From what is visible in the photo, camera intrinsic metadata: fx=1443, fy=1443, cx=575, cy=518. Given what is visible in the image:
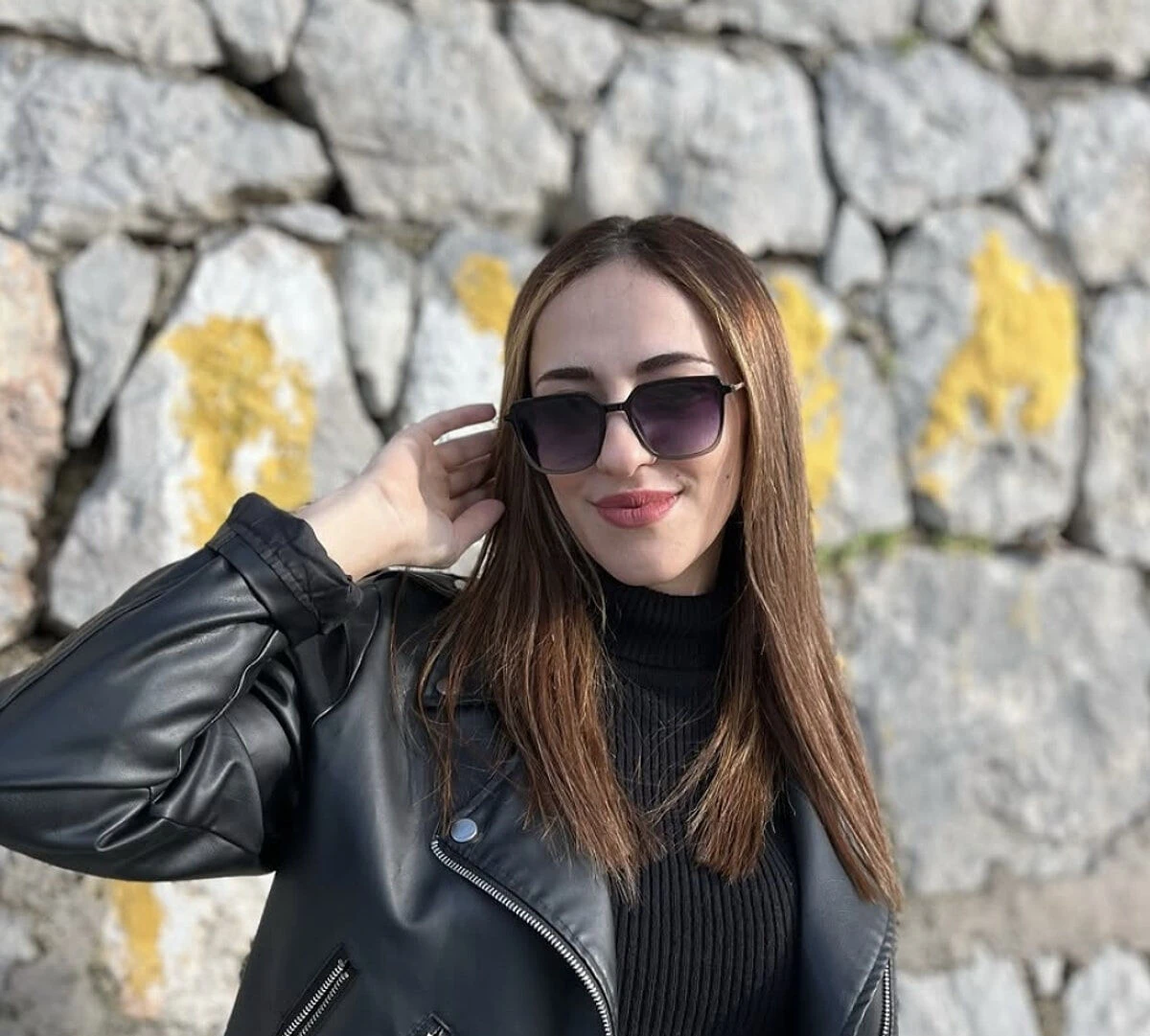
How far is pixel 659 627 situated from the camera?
152 centimetres

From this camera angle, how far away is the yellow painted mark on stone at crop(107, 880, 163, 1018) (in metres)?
1.78

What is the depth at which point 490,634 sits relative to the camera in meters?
1.46

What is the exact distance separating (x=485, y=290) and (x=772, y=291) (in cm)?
48

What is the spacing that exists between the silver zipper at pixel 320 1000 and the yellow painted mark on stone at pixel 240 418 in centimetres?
74

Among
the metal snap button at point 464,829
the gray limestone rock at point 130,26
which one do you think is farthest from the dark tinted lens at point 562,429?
the gray limestone rock at point 130,26

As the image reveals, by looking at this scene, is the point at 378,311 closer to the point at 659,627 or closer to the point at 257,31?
the point at 257,31

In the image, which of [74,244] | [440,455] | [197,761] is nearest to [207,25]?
[74,244]

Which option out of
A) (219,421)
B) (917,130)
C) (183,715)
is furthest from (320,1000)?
(917,130)

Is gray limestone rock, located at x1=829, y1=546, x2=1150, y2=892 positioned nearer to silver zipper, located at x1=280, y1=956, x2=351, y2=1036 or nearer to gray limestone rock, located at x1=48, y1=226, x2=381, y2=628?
gray limestone rock, located at x1=48, y1=226, x2=381, y2=628

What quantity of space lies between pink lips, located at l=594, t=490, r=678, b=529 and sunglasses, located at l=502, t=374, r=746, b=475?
5 cm

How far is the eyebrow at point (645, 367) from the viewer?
4.65 feet

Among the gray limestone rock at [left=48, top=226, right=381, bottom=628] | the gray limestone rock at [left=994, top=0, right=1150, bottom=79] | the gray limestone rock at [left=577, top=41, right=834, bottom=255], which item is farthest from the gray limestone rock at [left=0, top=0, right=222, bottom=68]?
the gray limestone rock at [left=994, top=0, right=1150, bottom=79]

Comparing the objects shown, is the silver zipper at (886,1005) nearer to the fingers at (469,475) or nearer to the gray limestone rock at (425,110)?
the fingers at (469,475)

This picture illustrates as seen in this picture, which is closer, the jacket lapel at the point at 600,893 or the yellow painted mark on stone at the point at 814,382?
the jacket lapel at the point at 600,893
